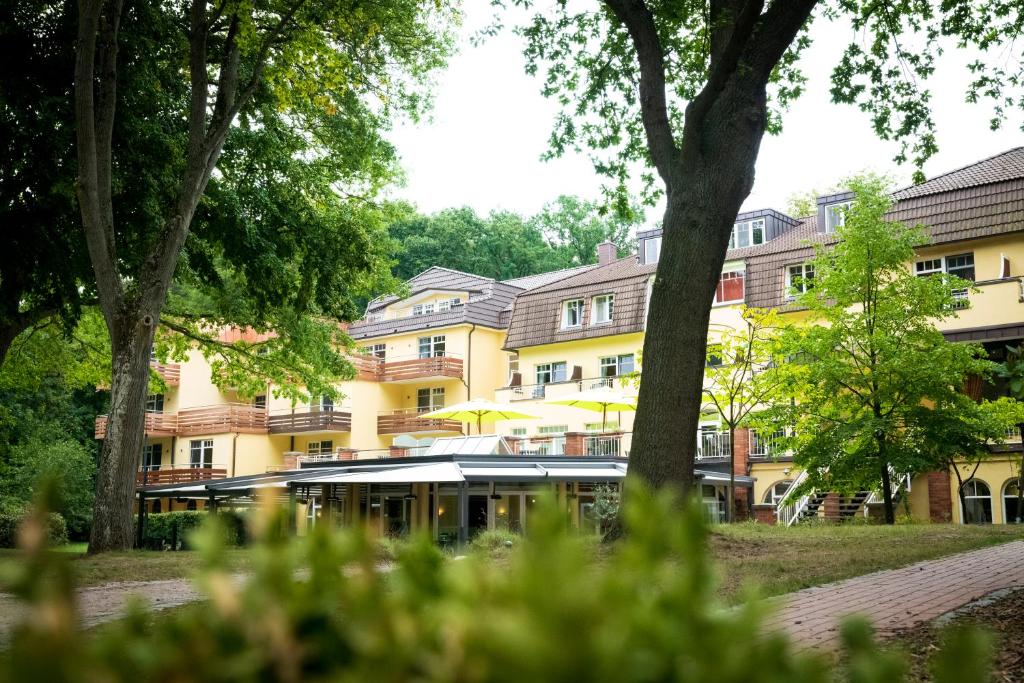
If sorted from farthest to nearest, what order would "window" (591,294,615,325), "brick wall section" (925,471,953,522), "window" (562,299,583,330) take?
"window" (562,299,583,330) → "window" (591,294,615,325) → "brick wall section" (925,471,953,522)

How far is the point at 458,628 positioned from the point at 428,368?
1754 inches

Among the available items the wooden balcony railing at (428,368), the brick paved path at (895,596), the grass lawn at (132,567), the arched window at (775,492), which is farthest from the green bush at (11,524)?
the brick paved path at (895,596)

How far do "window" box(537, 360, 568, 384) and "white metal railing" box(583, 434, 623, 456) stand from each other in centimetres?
594

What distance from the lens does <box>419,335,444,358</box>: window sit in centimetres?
4666

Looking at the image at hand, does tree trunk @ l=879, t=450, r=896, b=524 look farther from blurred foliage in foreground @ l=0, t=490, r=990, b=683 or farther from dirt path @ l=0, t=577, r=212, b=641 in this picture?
blurred foliage in foreground @ l=0, t=490, r=990, b=683

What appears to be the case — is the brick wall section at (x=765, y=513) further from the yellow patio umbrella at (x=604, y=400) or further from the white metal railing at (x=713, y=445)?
the yellow patio umbrella at (x=604, y=400)

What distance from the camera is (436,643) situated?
35.9 inches

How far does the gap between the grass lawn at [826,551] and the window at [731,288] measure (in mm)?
20600

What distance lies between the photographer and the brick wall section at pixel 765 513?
3091 centimetres

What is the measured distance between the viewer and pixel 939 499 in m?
29.1

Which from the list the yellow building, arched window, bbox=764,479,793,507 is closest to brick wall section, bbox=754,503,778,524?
the yellow building

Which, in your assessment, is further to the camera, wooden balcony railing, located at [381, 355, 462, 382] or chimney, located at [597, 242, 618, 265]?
chimney, located at [597, 242, 618, 265]

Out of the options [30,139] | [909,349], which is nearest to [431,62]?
[30,139]

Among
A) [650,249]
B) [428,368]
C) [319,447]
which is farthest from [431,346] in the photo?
[650,249]
